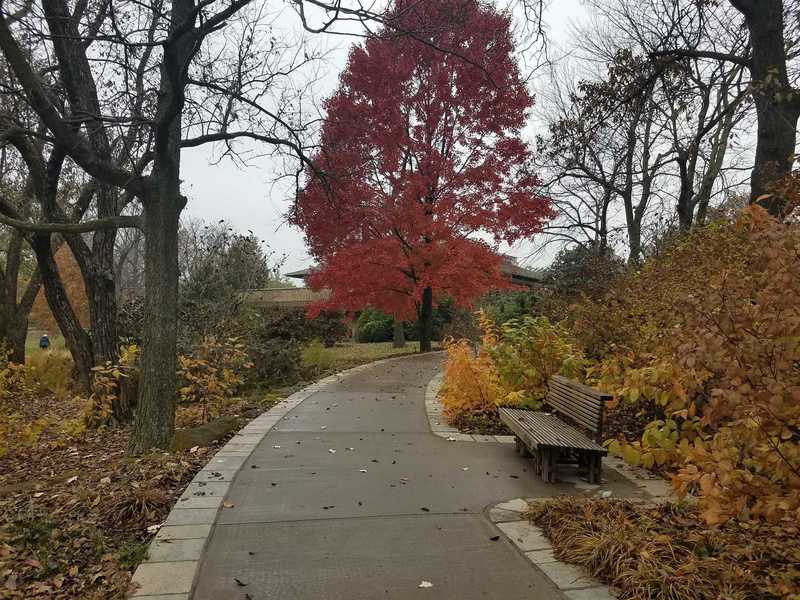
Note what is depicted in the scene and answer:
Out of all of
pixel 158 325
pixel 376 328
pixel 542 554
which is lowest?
pixel 542 554

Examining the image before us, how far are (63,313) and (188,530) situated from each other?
23.7 ft

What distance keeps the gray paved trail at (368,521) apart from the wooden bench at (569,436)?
231mm

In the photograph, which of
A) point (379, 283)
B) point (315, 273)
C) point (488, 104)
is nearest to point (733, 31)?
point (488, 104)

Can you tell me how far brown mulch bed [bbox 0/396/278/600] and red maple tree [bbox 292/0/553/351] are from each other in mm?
8417

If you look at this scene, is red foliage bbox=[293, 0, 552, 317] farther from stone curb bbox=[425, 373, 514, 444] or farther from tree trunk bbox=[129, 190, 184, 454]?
tree trunk bbox=[129, 190, 184, 454]

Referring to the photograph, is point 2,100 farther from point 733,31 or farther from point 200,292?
point 733,31

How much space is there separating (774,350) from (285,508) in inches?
127

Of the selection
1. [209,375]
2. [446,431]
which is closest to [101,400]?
[209,375]

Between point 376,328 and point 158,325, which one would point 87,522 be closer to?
point 158,325

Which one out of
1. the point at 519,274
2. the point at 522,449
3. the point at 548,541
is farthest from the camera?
the point at 519,274

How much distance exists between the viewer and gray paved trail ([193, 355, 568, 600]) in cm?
296

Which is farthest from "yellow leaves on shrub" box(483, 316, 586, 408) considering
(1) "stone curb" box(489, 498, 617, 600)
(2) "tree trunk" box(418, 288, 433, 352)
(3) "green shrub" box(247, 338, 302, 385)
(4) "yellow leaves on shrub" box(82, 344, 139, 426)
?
(2) "tree trunk" box(418, 288, 433, 352)

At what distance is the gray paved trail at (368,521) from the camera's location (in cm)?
296

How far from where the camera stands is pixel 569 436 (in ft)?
16.4
